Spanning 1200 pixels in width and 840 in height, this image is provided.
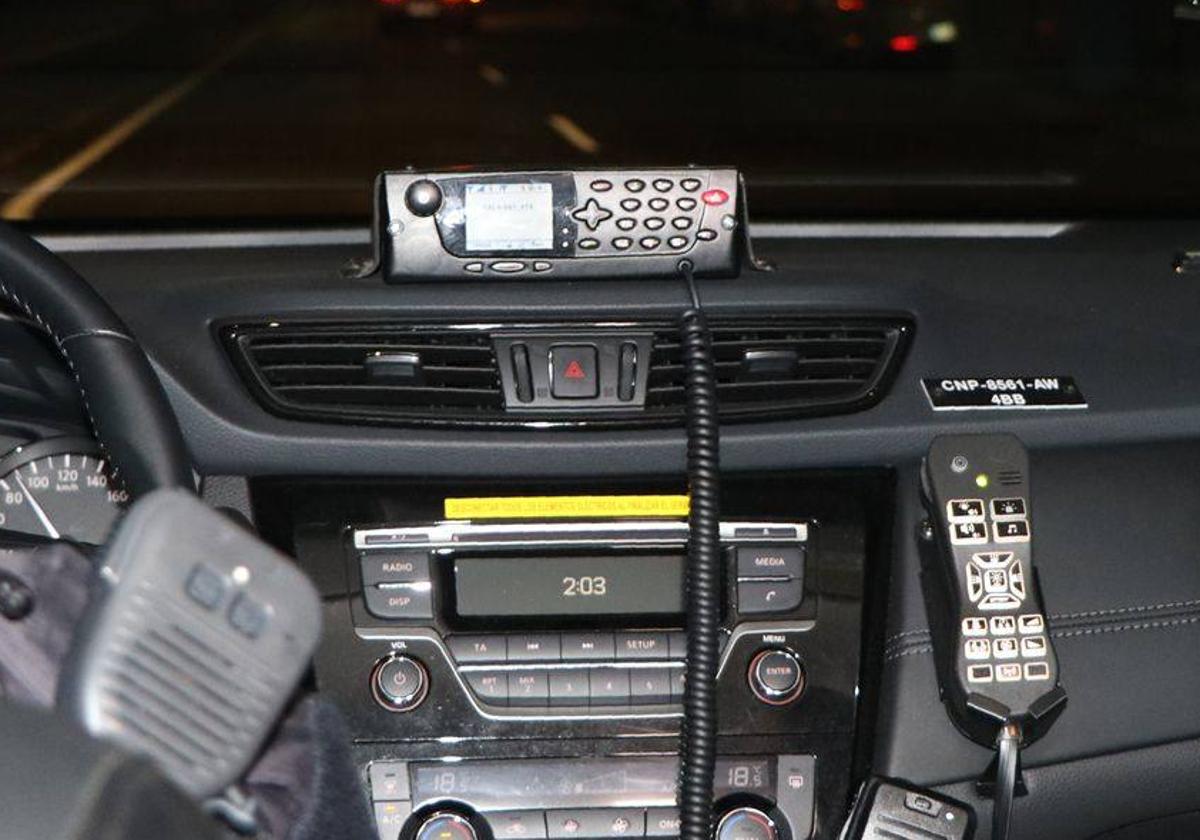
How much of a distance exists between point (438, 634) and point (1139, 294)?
4.30 ft

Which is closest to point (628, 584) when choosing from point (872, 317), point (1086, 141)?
point (872, 317)

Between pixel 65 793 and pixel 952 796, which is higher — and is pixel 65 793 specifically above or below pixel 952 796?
above

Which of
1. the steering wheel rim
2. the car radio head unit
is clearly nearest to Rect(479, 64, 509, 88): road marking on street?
the car radio head unit

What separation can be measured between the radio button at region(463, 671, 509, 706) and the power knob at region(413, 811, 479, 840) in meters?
0.19

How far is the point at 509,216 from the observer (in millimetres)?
3174

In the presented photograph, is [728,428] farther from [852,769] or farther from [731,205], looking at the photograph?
[852,769]

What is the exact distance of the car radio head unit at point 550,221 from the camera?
10.4 ft

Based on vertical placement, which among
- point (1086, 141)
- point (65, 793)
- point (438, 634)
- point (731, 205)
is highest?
point (65, 793)

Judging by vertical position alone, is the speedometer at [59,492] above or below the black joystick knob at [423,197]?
below

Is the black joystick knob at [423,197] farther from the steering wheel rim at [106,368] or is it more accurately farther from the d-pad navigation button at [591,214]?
the steering wheel rim at [106,368]

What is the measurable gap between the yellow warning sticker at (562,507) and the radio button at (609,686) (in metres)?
0.24

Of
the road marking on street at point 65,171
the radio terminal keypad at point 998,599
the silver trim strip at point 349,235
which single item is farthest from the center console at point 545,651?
Answer: the road marking on street at point 65,171

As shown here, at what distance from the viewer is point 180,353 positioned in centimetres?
318

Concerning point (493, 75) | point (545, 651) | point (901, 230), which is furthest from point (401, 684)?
point (493, 75)
